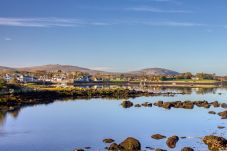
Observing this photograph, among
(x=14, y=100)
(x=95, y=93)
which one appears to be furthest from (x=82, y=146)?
(x=95, y=93)

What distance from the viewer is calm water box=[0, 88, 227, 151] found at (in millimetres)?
36281

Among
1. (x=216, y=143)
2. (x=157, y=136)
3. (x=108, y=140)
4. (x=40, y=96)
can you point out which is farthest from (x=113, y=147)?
(x=40, y=96)

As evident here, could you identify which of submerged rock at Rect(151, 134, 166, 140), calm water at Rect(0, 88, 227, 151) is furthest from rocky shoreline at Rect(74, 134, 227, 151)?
submerged rock at Rect(151, 134, 166, 140)

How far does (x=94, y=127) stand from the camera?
47031 millimetres

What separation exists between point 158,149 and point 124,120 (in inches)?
835

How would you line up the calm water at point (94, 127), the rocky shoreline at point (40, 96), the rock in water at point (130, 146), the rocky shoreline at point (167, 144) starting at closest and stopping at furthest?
the rock in water at point (130, 146), the rocky shoreline at point (167, 144), the calm water at point (94, 127), the rocky shoreline at point (40, 96)

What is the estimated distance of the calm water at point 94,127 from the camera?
119ft

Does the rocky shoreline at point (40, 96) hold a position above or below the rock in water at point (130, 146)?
above

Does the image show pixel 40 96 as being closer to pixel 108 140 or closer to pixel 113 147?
pixel 108 140

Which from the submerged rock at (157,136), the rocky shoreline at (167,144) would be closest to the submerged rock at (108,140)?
the rocky shoreline at (167,144)

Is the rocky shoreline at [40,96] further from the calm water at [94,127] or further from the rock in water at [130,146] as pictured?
the rock in water at [130,146]

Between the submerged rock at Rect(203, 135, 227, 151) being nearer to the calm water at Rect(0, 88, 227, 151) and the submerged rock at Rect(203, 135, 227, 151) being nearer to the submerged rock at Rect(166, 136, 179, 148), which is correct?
the calm water at Rect(0, 88, 227, 151)

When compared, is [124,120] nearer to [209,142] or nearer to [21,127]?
[21,127]

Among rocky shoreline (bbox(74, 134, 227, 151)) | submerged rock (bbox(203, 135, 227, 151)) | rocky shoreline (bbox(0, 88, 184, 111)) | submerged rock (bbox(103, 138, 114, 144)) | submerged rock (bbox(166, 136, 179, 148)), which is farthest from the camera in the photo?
rocky shoreline (bbox(0, 88, 184, 111))
